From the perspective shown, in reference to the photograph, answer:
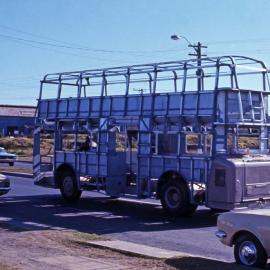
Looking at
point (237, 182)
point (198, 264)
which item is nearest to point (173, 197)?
point (237, 182)

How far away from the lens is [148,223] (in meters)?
14.7

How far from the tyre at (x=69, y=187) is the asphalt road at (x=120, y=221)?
0.28 meters

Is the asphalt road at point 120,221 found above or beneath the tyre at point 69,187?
beneath

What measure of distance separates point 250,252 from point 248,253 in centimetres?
4

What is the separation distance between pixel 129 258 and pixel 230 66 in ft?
24.6

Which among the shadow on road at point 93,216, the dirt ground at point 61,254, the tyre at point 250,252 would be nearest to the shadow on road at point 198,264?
the dirt ground at point 61,254

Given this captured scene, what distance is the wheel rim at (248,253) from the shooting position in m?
8.72

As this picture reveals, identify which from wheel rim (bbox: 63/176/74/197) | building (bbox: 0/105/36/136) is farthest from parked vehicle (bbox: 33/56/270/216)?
building (bbox: 0/105/36/136)

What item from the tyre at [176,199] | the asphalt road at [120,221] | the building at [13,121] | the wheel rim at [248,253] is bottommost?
the asphalt road at [120,221]

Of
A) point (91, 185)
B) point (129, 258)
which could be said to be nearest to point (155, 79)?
point (91, 185)

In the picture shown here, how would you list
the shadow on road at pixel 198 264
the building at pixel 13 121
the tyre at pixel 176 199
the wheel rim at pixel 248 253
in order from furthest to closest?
1. the building at pixel 13 121
2. the tyre at pixel 176 199
3. the wheel rim at pixel 248 253
4. the shadow on road at pixel 198 264

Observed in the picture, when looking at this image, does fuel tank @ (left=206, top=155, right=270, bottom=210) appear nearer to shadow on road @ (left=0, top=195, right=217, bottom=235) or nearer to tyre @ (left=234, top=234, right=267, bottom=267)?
shadow on road @ (left=0, top=195, right=217, bottom=235)

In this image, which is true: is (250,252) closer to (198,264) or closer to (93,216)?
(198,264)

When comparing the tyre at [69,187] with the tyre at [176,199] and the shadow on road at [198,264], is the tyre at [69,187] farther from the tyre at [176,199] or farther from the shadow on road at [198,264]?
the shadow on road at [198,264]
